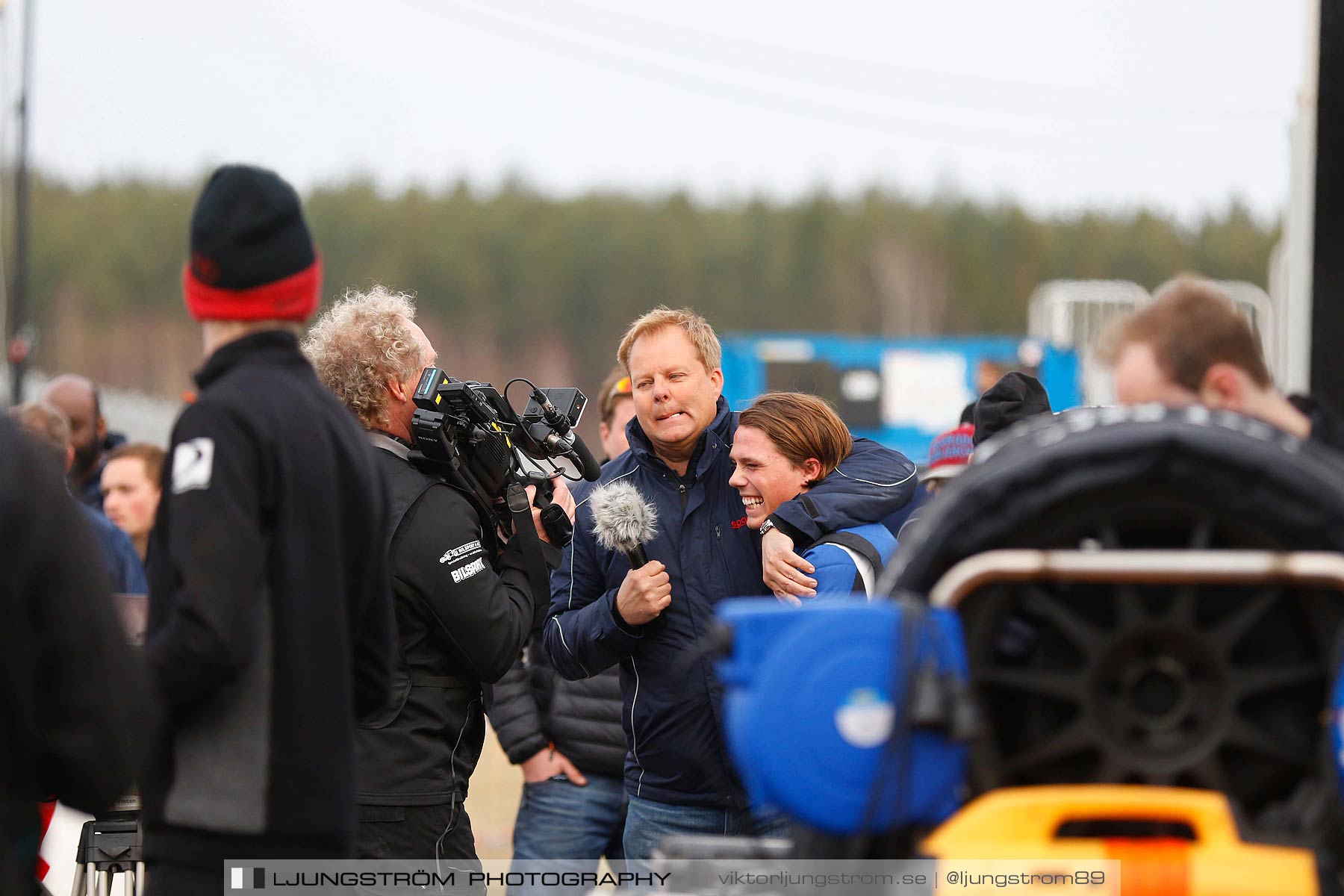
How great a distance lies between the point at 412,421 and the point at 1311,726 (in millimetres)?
2246

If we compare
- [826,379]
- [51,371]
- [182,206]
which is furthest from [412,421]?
[51,371]

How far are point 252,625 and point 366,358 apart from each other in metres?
1.39

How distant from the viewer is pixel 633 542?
3662 millimetres

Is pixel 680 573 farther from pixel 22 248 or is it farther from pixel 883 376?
pixel 883 376

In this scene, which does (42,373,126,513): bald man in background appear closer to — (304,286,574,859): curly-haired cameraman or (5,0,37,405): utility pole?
(304,286,574,859): curly-haired cameraman

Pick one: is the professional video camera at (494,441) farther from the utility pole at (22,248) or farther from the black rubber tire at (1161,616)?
the utility pole at (22,248)

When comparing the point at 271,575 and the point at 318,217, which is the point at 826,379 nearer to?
the point at 318,217

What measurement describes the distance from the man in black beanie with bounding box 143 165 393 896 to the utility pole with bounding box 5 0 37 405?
10.2 meters

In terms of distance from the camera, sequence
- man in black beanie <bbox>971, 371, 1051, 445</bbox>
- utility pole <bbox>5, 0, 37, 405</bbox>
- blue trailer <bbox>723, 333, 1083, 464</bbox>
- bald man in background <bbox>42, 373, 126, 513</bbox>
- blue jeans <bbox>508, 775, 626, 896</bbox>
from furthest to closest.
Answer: blue trailer <bbox>723, 333, 1083, 464</bbox> → utility pole <bbox>5, 0, 37, 405</bbox> → bald man in background <bbox>42, 373, 126, 513</bbox> → blue jeans <bbox>508, 775, 626, 896</bbox> → man in black beanie <bbox>971, 371, 1051, 445</bbox>

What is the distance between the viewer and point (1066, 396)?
51.8 feet

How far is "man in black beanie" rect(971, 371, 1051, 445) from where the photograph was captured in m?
4.24

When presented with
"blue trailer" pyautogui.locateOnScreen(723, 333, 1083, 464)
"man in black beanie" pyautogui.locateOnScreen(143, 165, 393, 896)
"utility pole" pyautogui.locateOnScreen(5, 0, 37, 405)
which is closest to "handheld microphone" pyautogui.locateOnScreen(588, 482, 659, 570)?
"man in black beanie" pyautogui.locateOnScreen(143, 165, 393, 896)

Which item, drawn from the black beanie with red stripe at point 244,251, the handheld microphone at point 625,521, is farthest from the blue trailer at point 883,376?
the black beanie with red stripe at point 244,251

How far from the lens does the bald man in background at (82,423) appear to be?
649 centimetres
